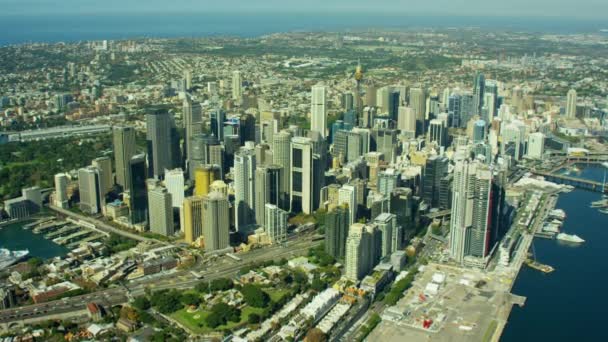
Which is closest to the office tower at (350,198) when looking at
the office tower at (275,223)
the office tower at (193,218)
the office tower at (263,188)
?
the office tower at (275,223)

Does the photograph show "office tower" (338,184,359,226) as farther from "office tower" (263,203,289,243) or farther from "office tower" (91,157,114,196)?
"office tower" (91,157,114,196)

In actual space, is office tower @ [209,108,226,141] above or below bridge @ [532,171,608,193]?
above

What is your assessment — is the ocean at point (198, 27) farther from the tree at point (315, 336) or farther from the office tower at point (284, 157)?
the tree at point (315, 336)

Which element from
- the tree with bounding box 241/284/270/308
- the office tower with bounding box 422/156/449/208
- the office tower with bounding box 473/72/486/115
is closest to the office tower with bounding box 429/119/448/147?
the office tower with bounding box 473/72/486/115

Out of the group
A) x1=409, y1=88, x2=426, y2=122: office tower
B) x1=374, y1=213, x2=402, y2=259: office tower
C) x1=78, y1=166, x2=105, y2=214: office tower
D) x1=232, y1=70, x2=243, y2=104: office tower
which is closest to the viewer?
x1=374, y1=213, x2=402, y2=259: office tower

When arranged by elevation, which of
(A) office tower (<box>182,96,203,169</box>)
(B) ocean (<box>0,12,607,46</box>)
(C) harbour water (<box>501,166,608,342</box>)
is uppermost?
(B) ocean (<box>0,12,607,46</box>)
